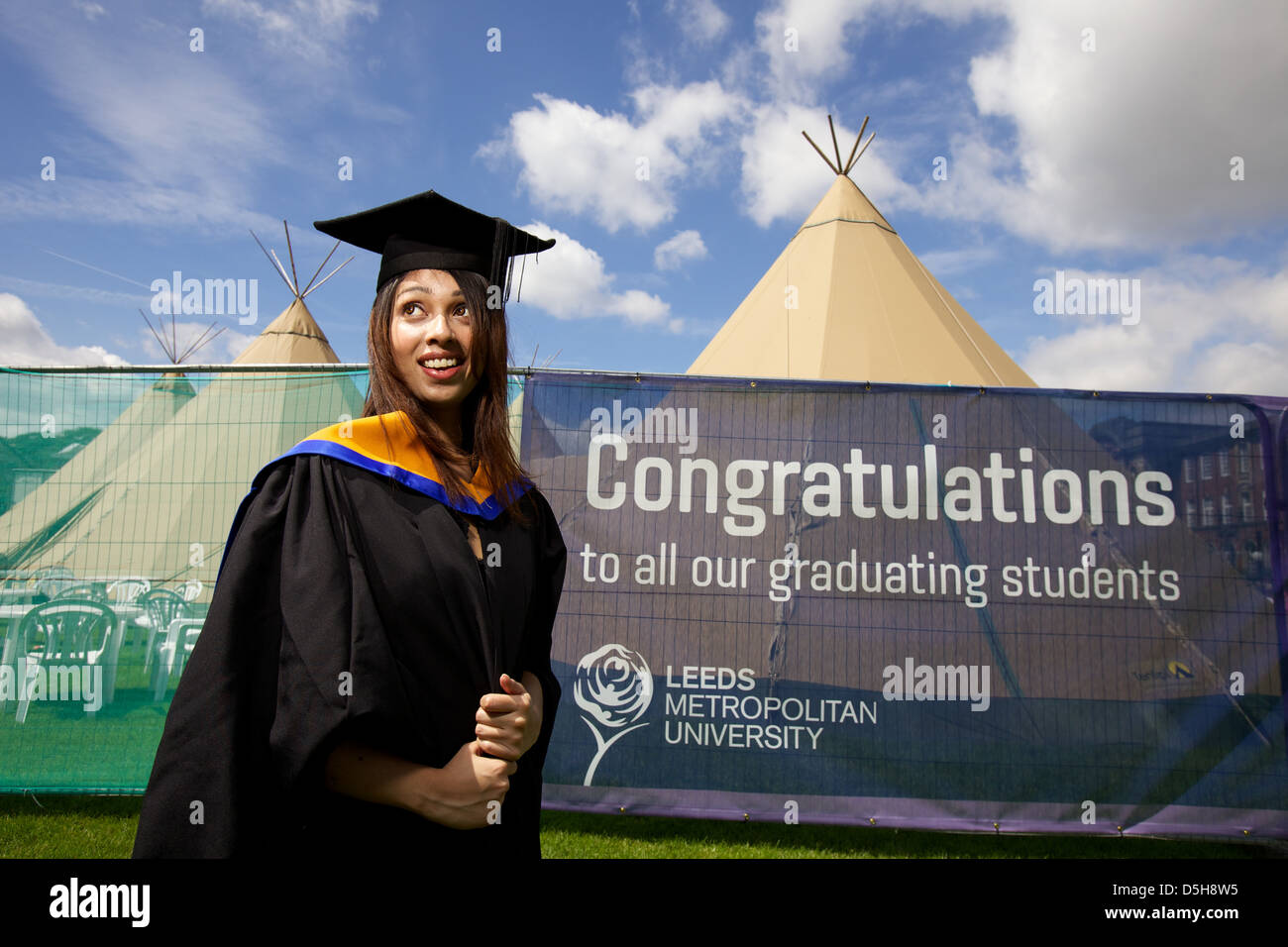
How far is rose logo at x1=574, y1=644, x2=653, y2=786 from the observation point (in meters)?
3.54

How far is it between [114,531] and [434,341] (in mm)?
3513

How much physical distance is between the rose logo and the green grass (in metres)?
0.42

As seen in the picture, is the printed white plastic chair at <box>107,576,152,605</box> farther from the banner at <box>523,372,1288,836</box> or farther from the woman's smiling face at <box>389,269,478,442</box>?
the woman's smiling face at <box>389,269,478,442</box>

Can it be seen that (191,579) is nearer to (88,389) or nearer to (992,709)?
(88,389)

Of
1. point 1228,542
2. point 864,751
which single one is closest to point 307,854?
point 864,751

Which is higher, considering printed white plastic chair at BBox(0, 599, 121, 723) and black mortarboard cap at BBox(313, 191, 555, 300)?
black mortarboard cap at BBox(313, 191, 555, 300)

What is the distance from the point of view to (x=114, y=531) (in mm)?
3840

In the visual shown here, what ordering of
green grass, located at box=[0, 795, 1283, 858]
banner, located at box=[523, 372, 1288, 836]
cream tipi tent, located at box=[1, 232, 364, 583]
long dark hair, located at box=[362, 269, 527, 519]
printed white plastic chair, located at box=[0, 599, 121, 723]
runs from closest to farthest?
long dark hair, located at box=[362, 269, 527, 519], green grass, located at box=[0, 795, 1283, 858], banner, located at box=[523, 372, 1288, 836], printed white plastic chair, located at box=[0, 599, 121, 723], cream tipi tent, located at box=[1, 232, 364, 583]

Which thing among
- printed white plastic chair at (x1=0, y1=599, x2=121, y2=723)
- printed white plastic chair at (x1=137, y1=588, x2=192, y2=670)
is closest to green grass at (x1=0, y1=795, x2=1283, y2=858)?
printed white plastic chair at (x1=0, y1=599, x2=121, y2=723)

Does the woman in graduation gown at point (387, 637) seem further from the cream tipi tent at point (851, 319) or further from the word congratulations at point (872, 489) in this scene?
the cream tipi tent at point (851, 319)

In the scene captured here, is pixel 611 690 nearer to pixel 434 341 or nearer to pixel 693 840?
pixel 693 840

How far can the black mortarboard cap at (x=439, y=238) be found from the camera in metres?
1.51

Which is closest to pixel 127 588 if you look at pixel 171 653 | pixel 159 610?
pixel 159 610
